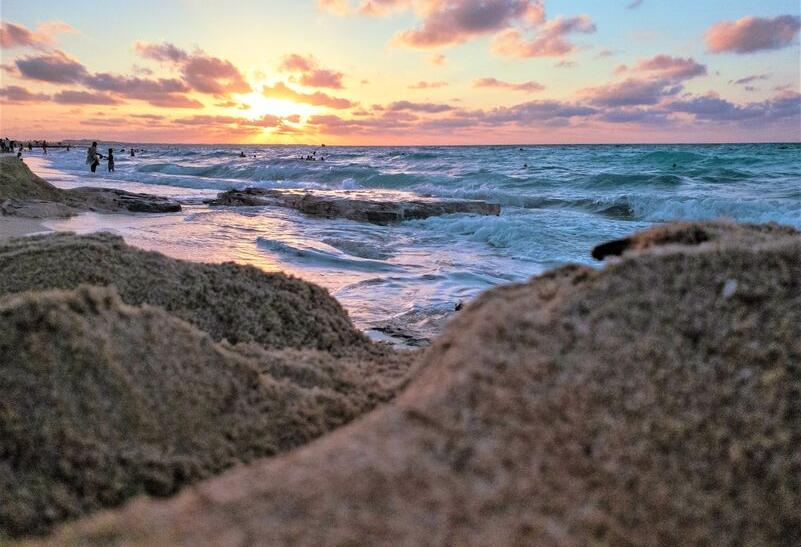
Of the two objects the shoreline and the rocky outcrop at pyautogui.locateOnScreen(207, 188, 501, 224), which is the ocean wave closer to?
the shoreline

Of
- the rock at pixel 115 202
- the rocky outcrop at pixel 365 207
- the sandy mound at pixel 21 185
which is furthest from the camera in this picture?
the rocky outcrop at pixel 365 207

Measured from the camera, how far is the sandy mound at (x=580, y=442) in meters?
1.02

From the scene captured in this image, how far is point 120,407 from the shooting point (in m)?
1.48

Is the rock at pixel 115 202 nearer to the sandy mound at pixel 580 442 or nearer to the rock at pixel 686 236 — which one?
the rock at pixel 686 236

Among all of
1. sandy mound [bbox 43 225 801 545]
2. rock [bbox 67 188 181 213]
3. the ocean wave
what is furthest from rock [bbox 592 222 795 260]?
rock [bbox 67 188 181 213]

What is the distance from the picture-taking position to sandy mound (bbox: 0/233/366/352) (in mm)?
2562

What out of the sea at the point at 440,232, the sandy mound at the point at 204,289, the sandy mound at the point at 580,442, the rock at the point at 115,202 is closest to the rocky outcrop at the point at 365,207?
the sea at the point at 440,232

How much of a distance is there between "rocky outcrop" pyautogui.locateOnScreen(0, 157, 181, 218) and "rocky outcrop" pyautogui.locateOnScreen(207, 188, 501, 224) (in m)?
2.09

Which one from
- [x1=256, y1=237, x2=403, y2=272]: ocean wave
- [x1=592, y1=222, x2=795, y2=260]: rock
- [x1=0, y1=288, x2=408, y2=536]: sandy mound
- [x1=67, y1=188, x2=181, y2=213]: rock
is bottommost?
[x1=256, y1=237, x2=403, y2=272]: ocean wave

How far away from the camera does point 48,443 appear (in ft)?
4.60

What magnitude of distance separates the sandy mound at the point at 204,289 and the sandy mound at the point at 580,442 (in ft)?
3.86

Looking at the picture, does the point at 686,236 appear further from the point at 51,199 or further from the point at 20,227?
the point at 51,199

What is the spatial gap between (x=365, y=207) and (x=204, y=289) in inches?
398

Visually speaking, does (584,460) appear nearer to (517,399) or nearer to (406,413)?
(517,399)
